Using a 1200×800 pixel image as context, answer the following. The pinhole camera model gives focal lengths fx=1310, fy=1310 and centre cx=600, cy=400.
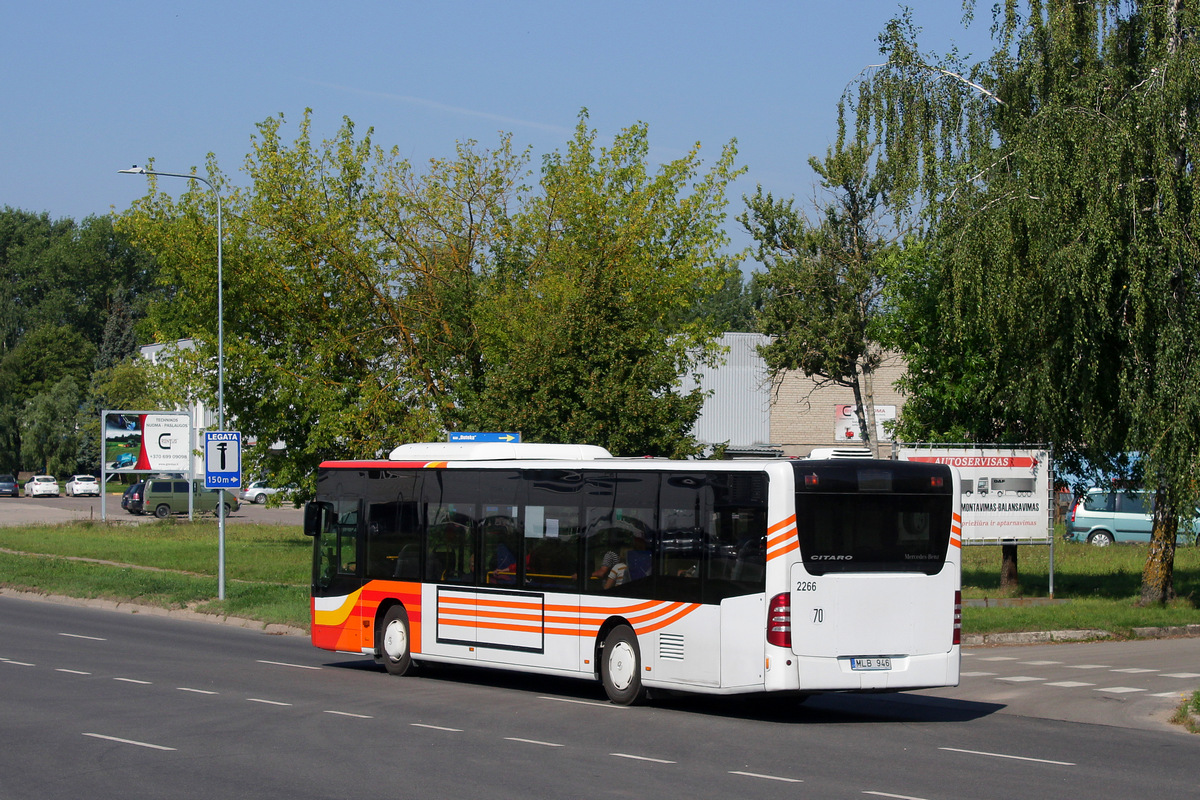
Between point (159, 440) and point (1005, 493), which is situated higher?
point (159, 440)

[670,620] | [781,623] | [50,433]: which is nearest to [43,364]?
[50,433]

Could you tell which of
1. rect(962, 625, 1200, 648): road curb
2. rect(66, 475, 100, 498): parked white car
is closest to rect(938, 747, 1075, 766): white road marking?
rect(962, 625, 1200, 648): road curb

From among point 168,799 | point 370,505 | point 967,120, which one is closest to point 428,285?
point 967,120

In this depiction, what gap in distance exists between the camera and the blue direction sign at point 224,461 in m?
25.2

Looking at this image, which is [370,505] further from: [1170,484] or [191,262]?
[191,262]

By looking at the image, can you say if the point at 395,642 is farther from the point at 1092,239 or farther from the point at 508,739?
the point at 1092,239

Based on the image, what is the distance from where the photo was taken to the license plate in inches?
488

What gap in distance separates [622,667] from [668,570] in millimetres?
1236

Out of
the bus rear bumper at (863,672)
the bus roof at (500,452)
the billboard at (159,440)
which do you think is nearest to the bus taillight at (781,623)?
the bus rear bumper at (863,672)

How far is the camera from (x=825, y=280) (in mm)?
50594

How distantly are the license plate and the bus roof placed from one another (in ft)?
13.2

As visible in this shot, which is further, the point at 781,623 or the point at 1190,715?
the point at 1190,715

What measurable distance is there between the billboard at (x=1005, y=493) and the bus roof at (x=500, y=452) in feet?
37.9

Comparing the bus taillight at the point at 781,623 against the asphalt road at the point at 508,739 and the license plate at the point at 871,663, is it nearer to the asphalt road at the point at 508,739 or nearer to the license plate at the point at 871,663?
the license plate at the point at 871,663
